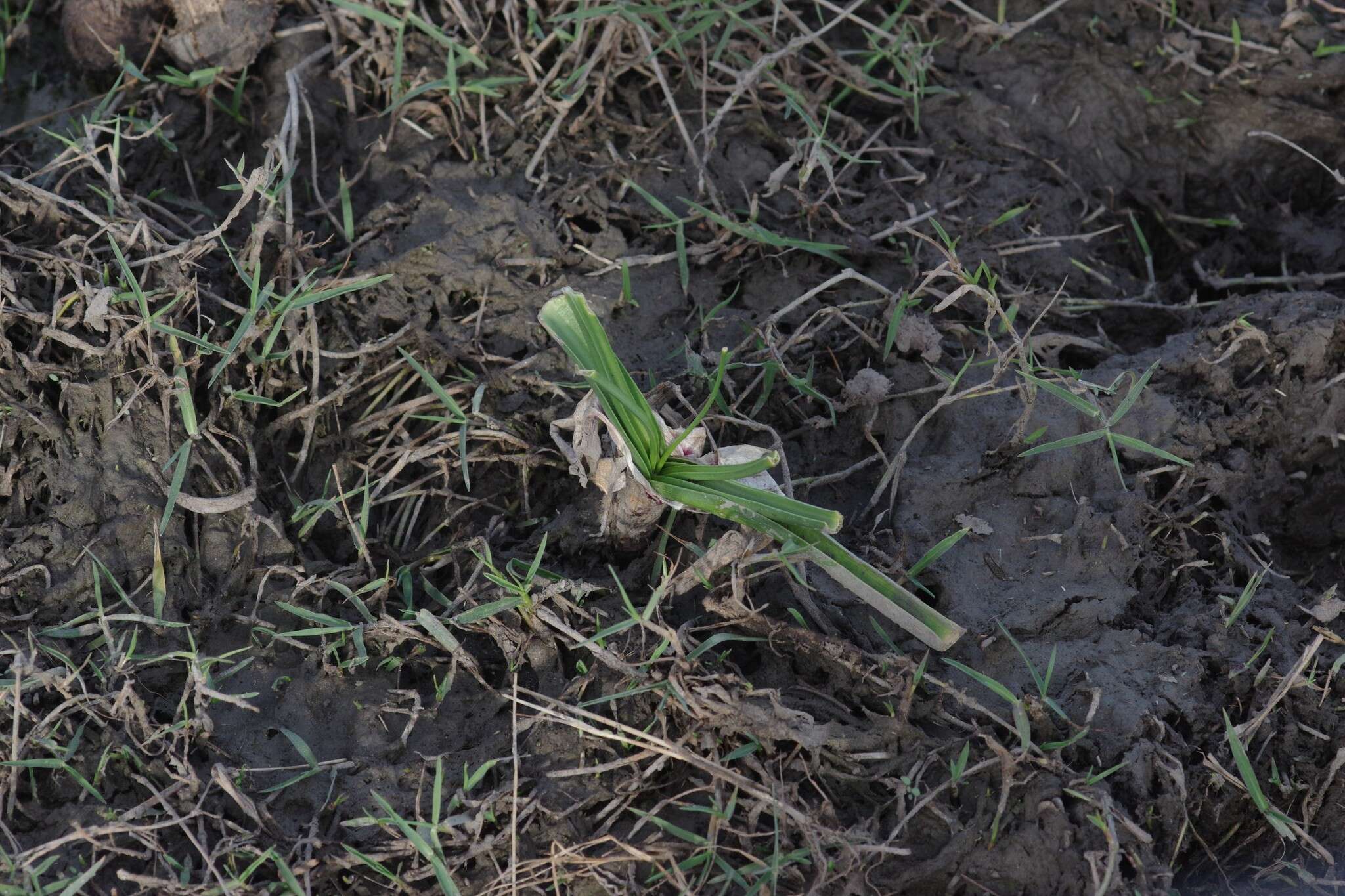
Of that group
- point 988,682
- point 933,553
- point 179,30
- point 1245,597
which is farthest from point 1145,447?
point 179,30

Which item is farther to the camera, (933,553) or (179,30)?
(179,30)

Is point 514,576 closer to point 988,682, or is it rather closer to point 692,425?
point 692,425

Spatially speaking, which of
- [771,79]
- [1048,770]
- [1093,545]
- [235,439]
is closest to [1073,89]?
[771,79]

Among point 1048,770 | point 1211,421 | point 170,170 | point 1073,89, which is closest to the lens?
point 1048,770

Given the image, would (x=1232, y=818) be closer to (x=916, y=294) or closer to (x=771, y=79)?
(x=916, y=294)

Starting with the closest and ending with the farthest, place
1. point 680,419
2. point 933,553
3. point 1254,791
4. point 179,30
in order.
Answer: point 1254,791 → point 933,553 → point 680,419 → point 179,30
